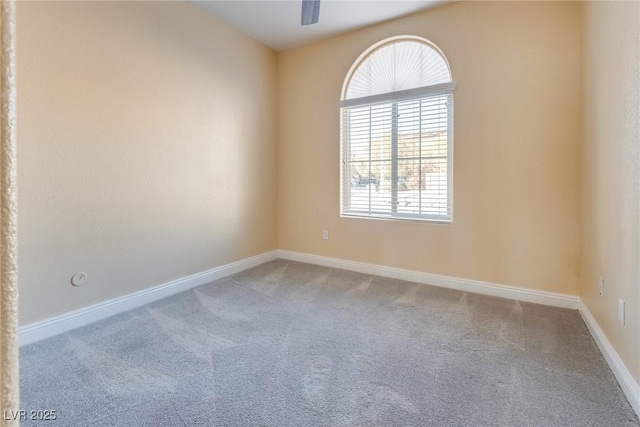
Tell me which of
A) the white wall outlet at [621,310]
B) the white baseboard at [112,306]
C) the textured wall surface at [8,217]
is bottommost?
the white baseboard at [112,306]

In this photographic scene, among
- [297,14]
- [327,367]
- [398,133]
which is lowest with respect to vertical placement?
[327,367]

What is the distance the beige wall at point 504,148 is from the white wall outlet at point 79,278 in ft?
8.42

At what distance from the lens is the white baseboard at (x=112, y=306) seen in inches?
79.7

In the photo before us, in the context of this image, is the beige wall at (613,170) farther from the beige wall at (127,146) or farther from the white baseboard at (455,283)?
the beige wall at (127,146)

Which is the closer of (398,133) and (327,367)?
(327,367)

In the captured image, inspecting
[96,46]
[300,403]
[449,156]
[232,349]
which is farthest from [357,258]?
[96,46]

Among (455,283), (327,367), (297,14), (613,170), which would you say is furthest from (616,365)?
(297,14)

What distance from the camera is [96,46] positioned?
226 cm

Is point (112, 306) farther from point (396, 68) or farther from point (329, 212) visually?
point (396, 68)

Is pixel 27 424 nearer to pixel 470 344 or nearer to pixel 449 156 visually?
pixel 470 344

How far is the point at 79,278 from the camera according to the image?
224 centimetres

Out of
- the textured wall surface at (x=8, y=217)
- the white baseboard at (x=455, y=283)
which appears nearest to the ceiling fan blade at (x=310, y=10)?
the textured wall surface at (x=8, y=217)

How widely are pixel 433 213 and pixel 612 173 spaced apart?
4.82 ft

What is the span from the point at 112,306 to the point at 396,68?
3.52 m
